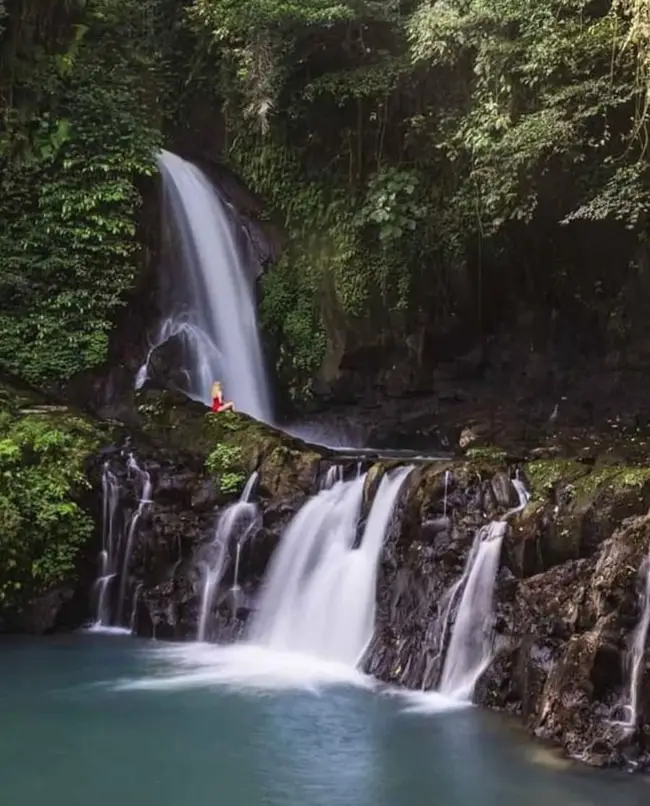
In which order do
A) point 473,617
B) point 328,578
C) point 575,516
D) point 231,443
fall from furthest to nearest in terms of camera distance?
point 231,443 < point 328,578 < point 473,617 < point 575,516

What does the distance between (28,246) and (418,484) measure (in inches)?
285

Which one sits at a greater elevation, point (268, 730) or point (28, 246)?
point (28, 246)

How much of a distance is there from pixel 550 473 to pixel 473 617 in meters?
1.56

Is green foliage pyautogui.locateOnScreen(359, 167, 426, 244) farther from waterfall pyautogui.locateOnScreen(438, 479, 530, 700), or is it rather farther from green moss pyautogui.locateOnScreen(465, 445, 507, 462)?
waterfall pyautogui.locateOnScreen(438, 479, 530, 700)

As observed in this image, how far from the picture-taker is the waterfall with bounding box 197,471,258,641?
413 inches

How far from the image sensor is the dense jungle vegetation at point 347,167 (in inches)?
479

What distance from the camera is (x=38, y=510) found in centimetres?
1063

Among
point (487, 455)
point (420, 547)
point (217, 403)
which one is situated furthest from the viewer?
point (217, 403)

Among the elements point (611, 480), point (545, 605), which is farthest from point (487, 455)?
point (545, 605)

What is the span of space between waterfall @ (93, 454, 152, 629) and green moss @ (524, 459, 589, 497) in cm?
431

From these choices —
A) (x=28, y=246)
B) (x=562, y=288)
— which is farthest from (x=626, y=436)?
(x=28, y=246)

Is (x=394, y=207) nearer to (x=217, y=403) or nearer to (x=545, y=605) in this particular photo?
(x=217, y=403)

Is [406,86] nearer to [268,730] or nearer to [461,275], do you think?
[461,275]

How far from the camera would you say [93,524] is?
10.9 metres
